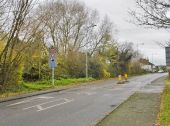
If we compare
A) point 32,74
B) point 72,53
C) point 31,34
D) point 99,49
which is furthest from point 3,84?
point 99,49

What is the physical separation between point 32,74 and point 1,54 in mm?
17271

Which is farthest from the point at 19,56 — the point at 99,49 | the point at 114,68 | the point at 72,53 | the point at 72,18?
the point at 114,68

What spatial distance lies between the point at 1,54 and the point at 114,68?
181ft

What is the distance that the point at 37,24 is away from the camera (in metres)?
31.2

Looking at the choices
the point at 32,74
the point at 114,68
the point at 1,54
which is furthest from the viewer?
the point at 114,68

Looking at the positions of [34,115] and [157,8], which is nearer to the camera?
[34,115]

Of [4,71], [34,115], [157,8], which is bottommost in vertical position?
[34,115]

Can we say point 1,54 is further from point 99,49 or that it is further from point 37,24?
point 99,49

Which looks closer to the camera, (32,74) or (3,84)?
(3,84)

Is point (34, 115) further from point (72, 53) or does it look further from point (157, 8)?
point (72, 53)

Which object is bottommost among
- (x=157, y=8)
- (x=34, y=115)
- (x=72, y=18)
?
(x=34, y=115)

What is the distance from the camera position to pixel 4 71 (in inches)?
1100

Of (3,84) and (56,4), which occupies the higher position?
(56,4)

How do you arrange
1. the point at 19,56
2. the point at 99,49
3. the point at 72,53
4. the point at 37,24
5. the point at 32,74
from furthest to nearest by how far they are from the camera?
the point at 99,49
the point at 72,53
the point at 32,74
the point at 37,24
the point at 19,56
